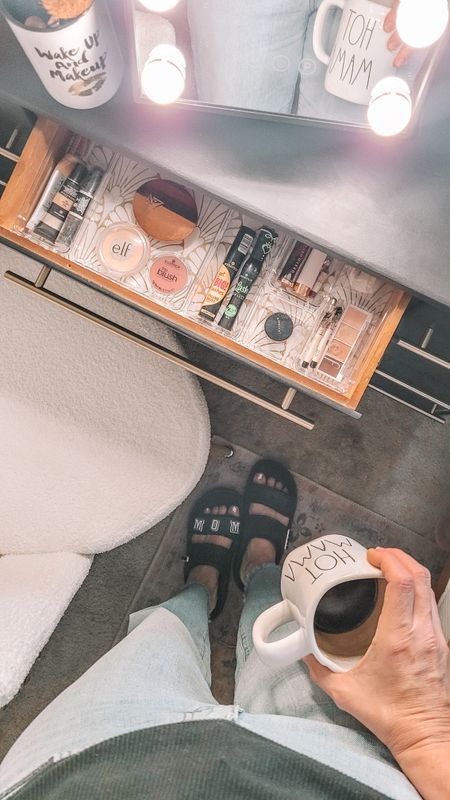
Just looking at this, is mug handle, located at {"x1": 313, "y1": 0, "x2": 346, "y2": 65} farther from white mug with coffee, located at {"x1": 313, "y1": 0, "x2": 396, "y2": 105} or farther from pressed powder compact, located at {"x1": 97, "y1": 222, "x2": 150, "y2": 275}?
pressed powder compact, located at {"x1": 97, "y1": 222, "x2": 150, "y2": 275}

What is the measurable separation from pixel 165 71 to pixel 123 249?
278mm

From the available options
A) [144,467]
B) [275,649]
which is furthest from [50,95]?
[275,649]

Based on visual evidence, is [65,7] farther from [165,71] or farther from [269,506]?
[269,506]

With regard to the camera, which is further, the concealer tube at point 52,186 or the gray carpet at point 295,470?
the gray carpet at point 295,470

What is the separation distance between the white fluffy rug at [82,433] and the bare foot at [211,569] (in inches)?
12.7

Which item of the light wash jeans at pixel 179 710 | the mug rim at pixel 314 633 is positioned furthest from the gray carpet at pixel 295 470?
the mug rim at pixel 314 633

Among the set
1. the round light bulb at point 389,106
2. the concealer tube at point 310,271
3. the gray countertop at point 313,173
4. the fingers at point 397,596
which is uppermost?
the round light bulb at point 389,106

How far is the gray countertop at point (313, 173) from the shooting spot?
75cm

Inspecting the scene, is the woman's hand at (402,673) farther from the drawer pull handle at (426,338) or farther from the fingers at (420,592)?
the drawer pull handle at (426,338)

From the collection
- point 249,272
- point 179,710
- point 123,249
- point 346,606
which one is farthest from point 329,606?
point 123,249

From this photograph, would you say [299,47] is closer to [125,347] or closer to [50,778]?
[125,347]

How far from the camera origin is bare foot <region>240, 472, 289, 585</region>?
4.52 feet

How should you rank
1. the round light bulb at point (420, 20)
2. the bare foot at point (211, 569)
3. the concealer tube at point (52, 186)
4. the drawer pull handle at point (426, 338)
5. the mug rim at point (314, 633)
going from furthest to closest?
the bare foot at point (211, 569) < the drawer pull handle at point (426, 338) < the concealer tube at point (52, 186) < the mug rim at point (314, 633) < the round light bulb at point (420, 20)

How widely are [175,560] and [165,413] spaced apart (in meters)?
0.49
